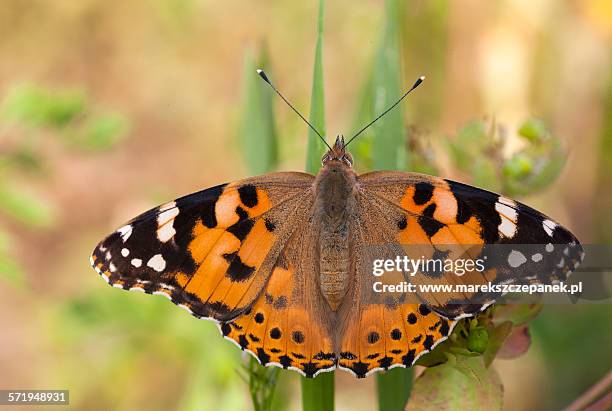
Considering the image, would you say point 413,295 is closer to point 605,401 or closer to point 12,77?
point 605,401

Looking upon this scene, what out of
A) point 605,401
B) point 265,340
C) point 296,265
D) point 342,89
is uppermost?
point 342,89

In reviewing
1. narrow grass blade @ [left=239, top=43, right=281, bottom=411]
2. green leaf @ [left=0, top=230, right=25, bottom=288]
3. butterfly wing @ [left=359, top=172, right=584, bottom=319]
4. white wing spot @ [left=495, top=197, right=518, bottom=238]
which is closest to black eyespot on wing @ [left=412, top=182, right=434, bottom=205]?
butterfly wing @ [left=359, top=172, right=584, bottom=319]

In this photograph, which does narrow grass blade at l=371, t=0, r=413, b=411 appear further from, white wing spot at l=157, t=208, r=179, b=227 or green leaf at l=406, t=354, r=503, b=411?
white wing spot at l=157, t=208, r=179, b=227

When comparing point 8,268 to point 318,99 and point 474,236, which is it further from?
point 474,236

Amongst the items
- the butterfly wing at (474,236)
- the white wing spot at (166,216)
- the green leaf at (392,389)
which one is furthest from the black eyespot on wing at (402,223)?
the white wing spot at (166,216)

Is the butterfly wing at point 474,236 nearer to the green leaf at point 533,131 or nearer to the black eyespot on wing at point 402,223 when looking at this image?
the black eyespot on wing at point 402,223

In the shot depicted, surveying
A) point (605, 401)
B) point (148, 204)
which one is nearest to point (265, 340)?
point (605, 401)

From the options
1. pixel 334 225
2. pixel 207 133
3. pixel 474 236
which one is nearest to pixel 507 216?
pixel 474 236
